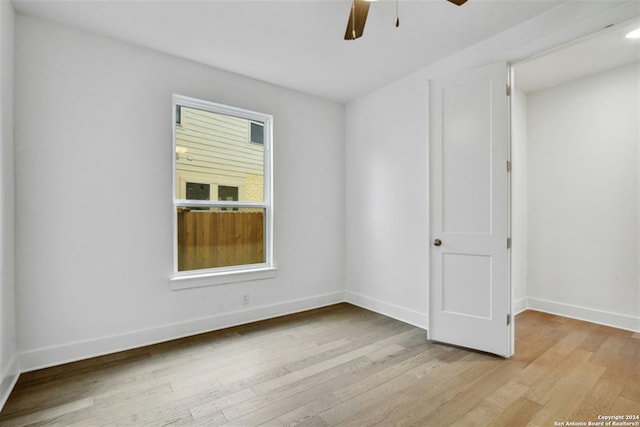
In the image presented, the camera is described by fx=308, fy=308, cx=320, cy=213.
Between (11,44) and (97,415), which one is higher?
(11,44)

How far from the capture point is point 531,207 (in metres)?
3.91

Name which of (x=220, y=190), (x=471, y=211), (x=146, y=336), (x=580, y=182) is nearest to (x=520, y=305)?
(x=580, y=182)

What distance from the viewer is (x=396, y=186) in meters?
3.53

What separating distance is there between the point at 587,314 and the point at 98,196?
505 cm

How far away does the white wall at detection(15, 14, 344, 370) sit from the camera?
2.35 metres

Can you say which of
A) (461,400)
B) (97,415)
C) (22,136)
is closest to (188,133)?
(22,136)

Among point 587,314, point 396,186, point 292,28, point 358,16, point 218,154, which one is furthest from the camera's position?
point 396,186

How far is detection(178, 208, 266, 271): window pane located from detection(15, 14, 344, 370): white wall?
0.64 ft

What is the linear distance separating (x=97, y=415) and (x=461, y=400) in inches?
87.8

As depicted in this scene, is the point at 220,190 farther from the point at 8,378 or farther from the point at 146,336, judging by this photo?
the point at 8,378

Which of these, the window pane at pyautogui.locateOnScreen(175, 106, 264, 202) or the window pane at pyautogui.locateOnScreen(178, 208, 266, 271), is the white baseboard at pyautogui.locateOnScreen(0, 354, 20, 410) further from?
the window pane at pyautogui.locateOnScreen(175, 106, 264, 202)

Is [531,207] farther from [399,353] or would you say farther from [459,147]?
[399,353]

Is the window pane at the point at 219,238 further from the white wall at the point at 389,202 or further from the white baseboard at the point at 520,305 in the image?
the white baseboard at the point at 520,305

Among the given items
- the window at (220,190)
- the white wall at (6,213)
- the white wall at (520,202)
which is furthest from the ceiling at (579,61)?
the white wall at (6,213)
